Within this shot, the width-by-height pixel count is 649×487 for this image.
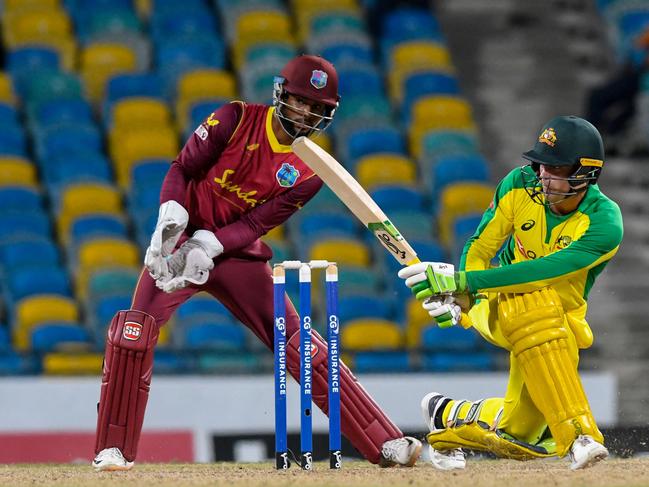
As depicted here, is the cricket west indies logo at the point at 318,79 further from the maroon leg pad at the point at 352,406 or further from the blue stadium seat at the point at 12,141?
the blue stadium seat at the point at 12,141

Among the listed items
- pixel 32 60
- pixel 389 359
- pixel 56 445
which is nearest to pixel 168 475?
pixel 56 445

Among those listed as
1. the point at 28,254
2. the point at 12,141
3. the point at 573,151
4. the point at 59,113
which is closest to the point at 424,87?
the point at 59,113

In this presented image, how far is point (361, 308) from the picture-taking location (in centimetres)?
909

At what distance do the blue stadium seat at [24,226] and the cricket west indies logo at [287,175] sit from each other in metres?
4.05

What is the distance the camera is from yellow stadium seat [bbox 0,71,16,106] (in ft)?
33.0

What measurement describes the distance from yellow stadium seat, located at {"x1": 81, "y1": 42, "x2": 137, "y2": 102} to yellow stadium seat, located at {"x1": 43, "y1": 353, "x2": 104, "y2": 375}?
2.86 meters

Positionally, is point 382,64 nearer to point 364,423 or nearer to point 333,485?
point 364,423

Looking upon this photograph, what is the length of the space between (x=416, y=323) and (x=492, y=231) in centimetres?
343

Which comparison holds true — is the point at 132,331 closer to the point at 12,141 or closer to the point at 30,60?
the point at 12,141

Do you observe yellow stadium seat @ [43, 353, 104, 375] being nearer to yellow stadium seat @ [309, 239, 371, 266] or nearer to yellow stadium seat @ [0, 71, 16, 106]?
yellow stadium seat @ [309, 239, 371, 266]

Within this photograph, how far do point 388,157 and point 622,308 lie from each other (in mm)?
1862

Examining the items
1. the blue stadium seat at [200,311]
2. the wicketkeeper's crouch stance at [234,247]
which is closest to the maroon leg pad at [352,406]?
the wicketkeeper's crouch stance at [234,247]

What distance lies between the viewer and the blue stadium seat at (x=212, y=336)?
28.4 feet

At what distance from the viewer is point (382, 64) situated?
11.3 m
